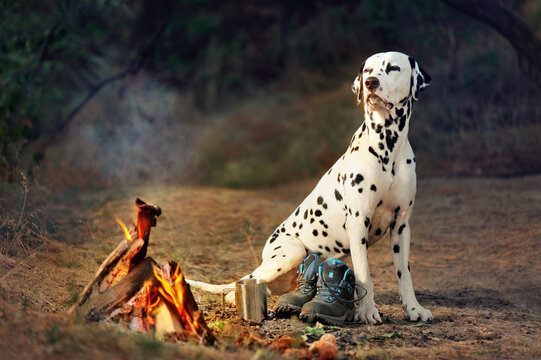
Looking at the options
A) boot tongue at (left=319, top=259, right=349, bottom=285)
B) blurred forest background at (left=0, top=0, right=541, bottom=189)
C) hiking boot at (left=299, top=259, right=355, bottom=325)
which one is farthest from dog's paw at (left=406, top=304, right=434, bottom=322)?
blurred forest background at (left=0, top=0, right=541, bottom=189)

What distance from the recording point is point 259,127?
1439 centimetres

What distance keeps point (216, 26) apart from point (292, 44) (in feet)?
7.13

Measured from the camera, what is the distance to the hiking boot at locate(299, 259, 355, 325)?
4.15 meters

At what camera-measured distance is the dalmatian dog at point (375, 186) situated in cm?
427

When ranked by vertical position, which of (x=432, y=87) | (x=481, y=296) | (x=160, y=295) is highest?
(x=432, y=87)

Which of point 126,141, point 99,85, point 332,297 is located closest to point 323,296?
point 332,297

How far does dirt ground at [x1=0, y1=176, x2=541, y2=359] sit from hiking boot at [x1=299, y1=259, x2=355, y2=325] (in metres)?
0.10

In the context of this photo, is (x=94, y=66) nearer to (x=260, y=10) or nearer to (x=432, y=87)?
(x=260, y=10)

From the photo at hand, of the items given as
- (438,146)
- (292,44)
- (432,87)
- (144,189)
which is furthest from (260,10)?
(144,189)

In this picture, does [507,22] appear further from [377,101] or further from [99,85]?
[99,85]

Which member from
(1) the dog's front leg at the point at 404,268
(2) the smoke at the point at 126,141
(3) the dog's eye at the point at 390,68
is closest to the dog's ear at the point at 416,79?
(3) the dog's eye at the point at 390,68

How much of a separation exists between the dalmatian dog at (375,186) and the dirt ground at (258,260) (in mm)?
416

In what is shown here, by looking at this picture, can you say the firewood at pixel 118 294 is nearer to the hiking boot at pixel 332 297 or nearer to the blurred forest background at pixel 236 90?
the hiking boot at pixel 332 297

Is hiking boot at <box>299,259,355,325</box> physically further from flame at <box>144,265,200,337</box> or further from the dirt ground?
flame at <box>144,265,200,337</box>
